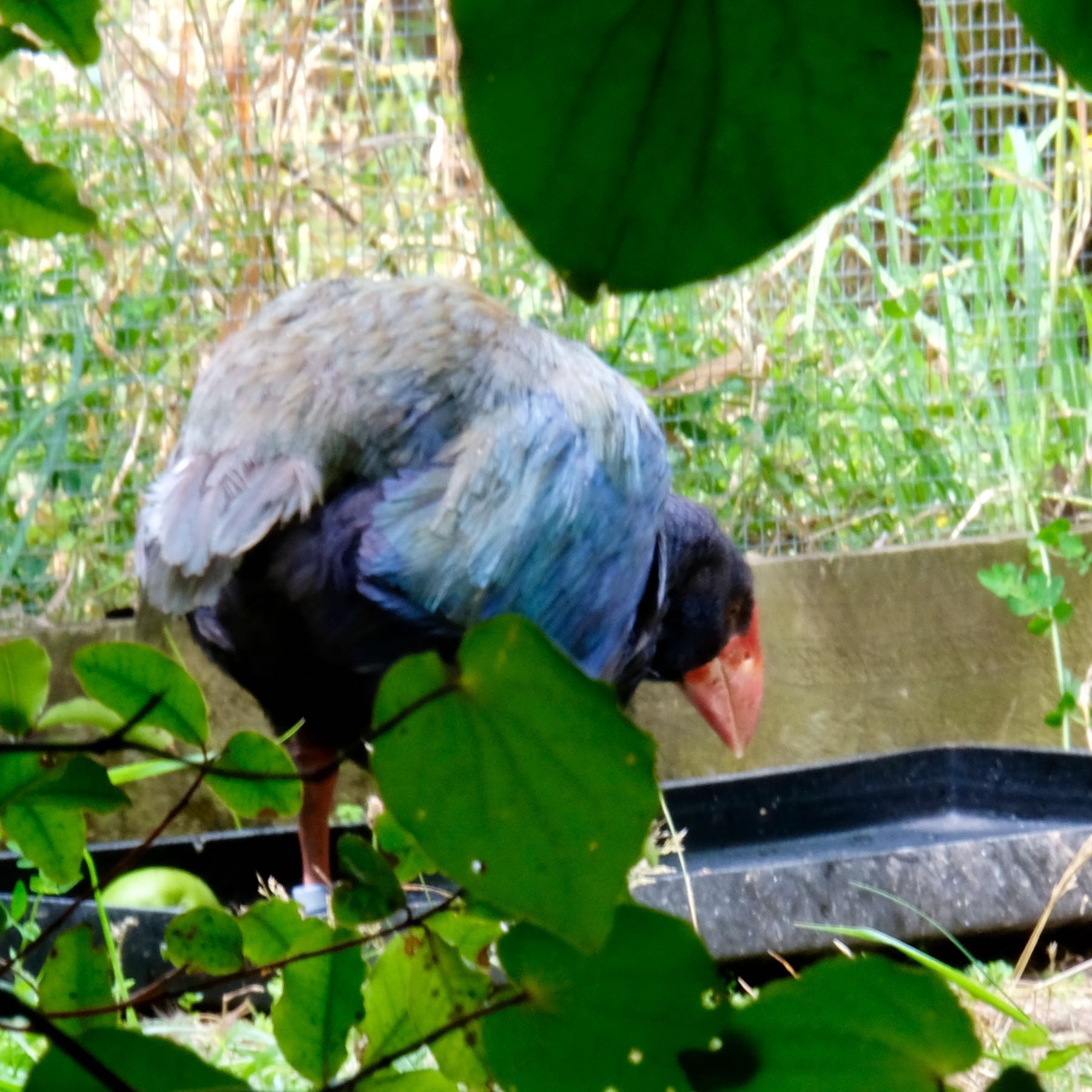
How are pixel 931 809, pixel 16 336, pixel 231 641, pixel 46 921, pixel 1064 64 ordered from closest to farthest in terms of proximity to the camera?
pixel 1064 64, pixel 46 921, pixel 231 641, pixel 931 809, pixel 16 336

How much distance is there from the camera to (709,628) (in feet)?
7.28

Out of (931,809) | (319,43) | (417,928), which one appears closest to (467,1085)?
(417,928)

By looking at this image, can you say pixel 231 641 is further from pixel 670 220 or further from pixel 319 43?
pixel 670 220

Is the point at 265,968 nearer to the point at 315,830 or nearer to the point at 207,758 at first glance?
the point at 207,758

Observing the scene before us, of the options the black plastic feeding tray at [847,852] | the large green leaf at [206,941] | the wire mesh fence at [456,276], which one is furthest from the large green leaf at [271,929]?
the wire mesh fence at [456,276]

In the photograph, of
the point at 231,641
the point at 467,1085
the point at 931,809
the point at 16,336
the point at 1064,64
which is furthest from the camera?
the point at 16,336

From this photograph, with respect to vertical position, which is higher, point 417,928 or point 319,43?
point 319,43

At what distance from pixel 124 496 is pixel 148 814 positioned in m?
0.57

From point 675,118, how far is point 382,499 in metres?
1.34

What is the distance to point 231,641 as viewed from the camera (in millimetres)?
1664

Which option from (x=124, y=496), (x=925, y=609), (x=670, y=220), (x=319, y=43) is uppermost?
(x=319, y=43)

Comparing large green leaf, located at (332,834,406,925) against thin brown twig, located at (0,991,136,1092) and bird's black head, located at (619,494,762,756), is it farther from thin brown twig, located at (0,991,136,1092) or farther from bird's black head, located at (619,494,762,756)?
bird's black head, located at (619,494,762,756)

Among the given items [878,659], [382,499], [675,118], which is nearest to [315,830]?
[382,499]

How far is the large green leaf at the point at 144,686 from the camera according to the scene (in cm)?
33
